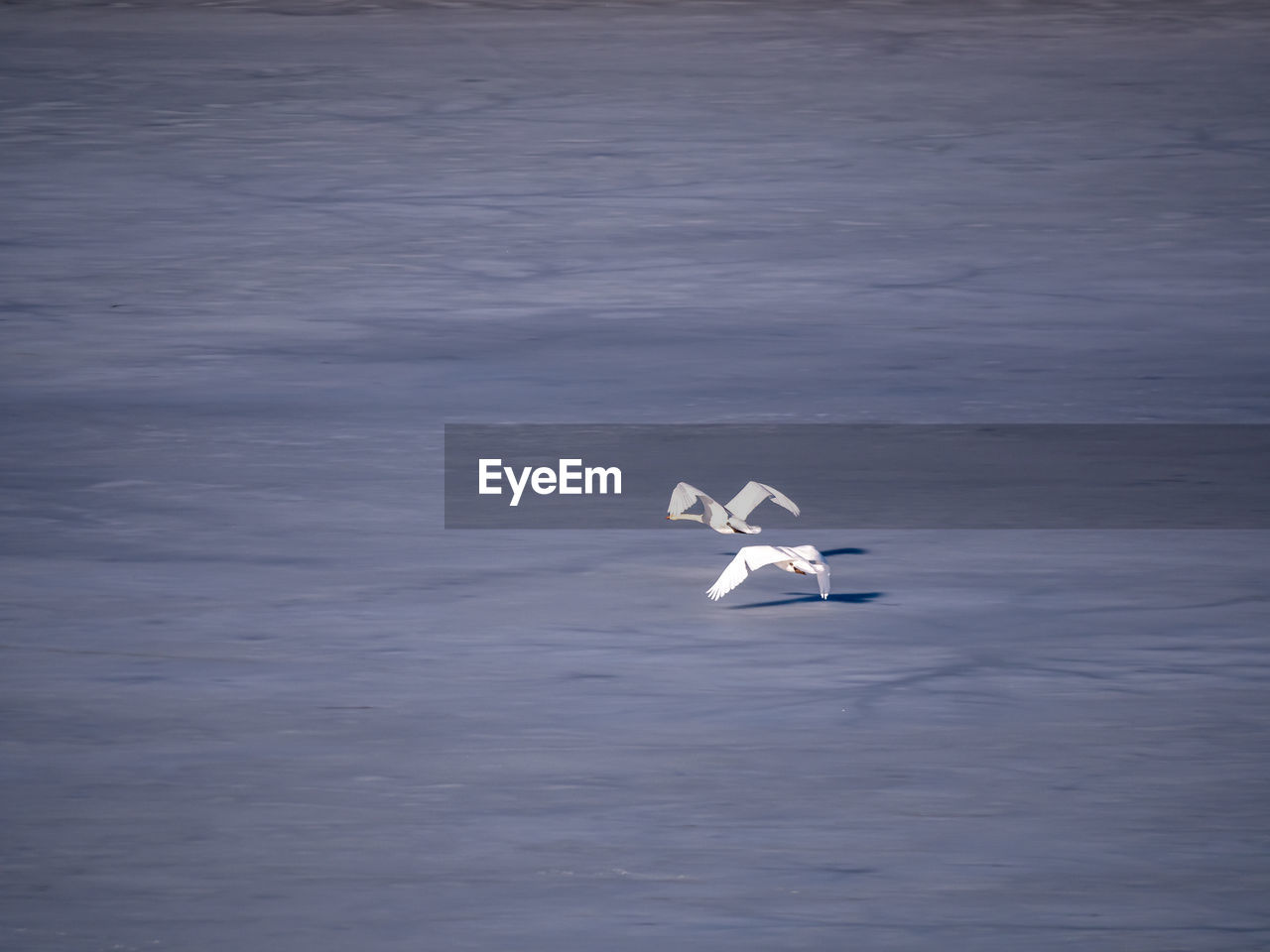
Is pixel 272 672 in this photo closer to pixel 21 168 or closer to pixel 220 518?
pixel 220 518

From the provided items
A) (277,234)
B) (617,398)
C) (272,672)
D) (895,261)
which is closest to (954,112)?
(895,261)

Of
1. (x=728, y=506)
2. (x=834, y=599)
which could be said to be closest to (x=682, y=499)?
(x=728, y=506)

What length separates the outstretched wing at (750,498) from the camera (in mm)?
6586

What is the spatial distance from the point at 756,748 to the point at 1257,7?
1240cm

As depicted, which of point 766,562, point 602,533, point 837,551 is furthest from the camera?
point 602,533

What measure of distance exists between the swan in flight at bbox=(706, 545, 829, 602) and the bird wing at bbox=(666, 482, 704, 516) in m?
0.70

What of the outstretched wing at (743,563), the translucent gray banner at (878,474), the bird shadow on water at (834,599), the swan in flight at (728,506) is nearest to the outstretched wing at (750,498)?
the swan in flight at (728,506)

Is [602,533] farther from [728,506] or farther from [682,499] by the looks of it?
[728,506]

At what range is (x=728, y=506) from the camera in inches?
263

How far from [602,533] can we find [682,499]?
0.75ft

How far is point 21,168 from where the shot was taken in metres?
11.8

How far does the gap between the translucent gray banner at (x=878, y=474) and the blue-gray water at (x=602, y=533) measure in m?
0.14

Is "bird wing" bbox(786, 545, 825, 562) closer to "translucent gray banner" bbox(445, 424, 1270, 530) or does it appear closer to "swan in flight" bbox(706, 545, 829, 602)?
"swan in flight" bbox(706, 545, 829, 602)

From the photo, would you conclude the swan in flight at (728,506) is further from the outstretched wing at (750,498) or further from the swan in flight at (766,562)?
the swan in flight at (766,562)
